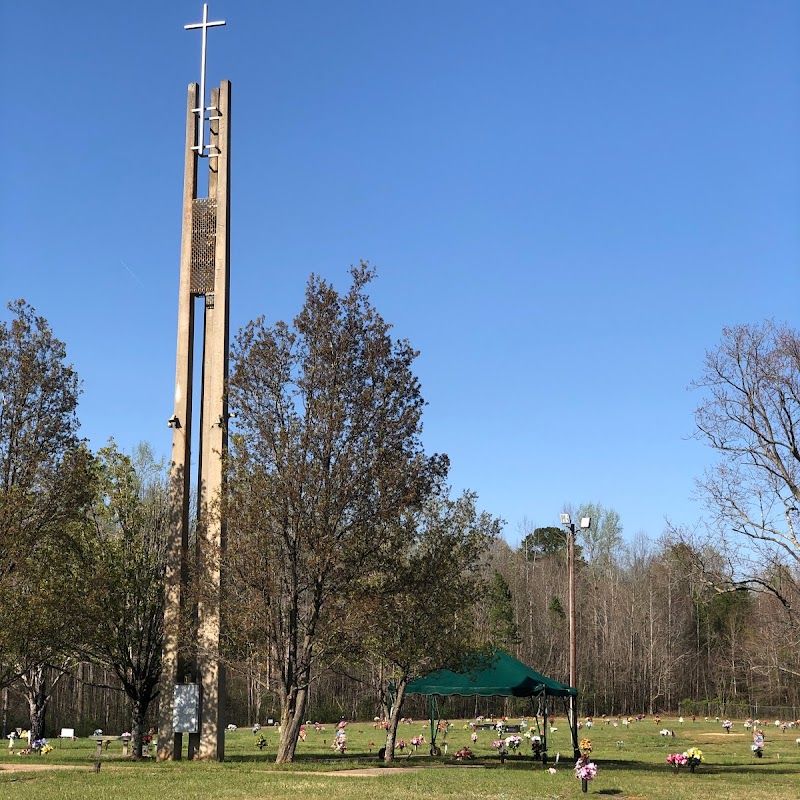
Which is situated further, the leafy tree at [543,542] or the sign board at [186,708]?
the leafy tree at [543,542]

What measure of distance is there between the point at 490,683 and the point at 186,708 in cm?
687

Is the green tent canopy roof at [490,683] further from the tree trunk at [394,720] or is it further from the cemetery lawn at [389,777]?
the cemetery lawn at [389,777]

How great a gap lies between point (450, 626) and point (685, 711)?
1749 inches

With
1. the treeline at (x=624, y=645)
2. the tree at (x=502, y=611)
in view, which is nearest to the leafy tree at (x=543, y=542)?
the treeline at (x=624, y=645)

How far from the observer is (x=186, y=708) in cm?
2198

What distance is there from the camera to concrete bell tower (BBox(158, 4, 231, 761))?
21.7m

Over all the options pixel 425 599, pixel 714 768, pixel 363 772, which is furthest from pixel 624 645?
pixel 363 772

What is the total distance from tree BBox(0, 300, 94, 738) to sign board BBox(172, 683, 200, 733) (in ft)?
9.97

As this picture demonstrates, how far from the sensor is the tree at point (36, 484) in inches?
823

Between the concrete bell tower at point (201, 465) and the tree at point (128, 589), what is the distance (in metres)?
1.46

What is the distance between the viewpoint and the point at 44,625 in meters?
21.6

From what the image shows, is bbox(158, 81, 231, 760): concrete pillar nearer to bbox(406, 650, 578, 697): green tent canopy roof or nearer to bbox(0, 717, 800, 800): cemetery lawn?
bbox(0, 717, 800, 800): cemetery lawn

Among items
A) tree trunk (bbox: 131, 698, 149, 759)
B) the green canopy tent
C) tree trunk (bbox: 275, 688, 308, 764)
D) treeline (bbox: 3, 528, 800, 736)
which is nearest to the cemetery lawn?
tree trunk (bbox: 275, 688, 308, 764)

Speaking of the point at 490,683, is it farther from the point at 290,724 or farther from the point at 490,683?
the point at 290,724
